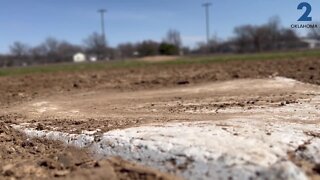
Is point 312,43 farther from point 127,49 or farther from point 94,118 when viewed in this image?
point 94,118

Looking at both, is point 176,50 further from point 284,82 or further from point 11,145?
point 11,145

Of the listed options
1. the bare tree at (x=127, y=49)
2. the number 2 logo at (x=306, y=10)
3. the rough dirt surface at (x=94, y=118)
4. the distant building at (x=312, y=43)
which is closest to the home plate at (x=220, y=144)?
the rough dirt surface at (x=94, y=118)

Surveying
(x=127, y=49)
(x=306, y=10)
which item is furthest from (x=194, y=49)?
(x=306, y=10)

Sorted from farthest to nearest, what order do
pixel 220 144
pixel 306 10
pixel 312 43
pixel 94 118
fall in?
pixel 312 43
pixel 306 10
pixel 94 118
pixel 220 144

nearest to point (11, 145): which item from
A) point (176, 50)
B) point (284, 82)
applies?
point (284, 82)

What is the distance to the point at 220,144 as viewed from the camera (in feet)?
16.3

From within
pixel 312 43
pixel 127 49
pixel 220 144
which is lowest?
pixel 220 144

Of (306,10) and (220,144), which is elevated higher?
(306,10)

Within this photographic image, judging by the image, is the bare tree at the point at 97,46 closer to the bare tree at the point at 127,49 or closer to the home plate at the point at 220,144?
the bare tree at the point at 127,49

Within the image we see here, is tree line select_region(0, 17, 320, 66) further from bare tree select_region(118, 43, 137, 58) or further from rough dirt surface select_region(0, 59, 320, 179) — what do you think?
rough dirt surface select_region(0, 59, 320, 179)

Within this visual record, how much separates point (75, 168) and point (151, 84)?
9.87 meters

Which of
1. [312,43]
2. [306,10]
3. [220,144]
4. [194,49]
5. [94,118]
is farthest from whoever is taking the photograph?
[194,49]

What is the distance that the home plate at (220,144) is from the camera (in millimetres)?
4414

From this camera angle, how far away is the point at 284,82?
12500mm
